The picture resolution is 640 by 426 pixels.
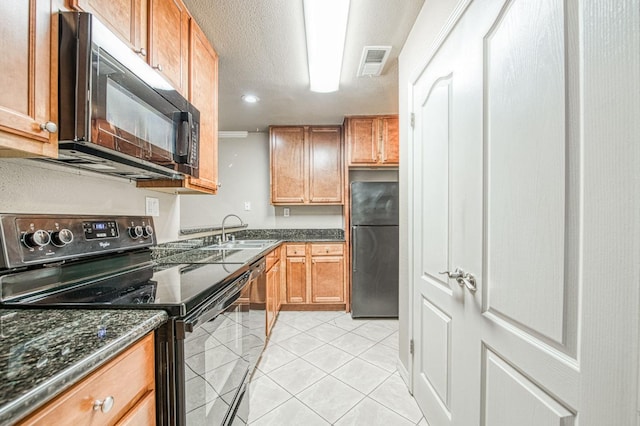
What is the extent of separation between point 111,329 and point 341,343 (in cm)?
216

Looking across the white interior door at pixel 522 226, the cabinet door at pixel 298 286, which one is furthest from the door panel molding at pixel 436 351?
the cabinet door at pixel 298 286

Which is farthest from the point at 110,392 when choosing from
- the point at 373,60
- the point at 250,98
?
the point at 250,98

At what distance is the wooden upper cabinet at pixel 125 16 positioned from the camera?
0.95 m

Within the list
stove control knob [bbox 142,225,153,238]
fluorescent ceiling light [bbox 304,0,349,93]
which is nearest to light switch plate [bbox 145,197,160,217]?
stove control knob [bbox 142,225,153,238]

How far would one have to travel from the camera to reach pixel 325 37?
1.77 meters

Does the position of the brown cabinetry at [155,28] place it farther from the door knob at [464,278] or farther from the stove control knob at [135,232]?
the door knob at [464,278]

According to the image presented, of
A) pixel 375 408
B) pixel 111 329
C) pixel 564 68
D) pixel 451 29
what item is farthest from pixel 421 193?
pixel 111 329

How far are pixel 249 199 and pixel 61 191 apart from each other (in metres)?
2.79

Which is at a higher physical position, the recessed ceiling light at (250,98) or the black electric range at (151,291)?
the recessed ceiling light at (250,98)

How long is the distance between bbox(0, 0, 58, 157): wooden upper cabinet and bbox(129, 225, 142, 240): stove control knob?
0.62 metres

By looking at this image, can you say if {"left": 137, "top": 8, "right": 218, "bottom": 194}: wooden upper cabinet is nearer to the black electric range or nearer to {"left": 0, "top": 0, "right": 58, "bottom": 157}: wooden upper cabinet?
the black electric range

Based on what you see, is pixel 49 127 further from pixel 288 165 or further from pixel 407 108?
pixel 288 165

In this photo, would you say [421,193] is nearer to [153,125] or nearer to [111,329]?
[153,125]

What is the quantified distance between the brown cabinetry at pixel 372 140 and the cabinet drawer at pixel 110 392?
9.81ft
